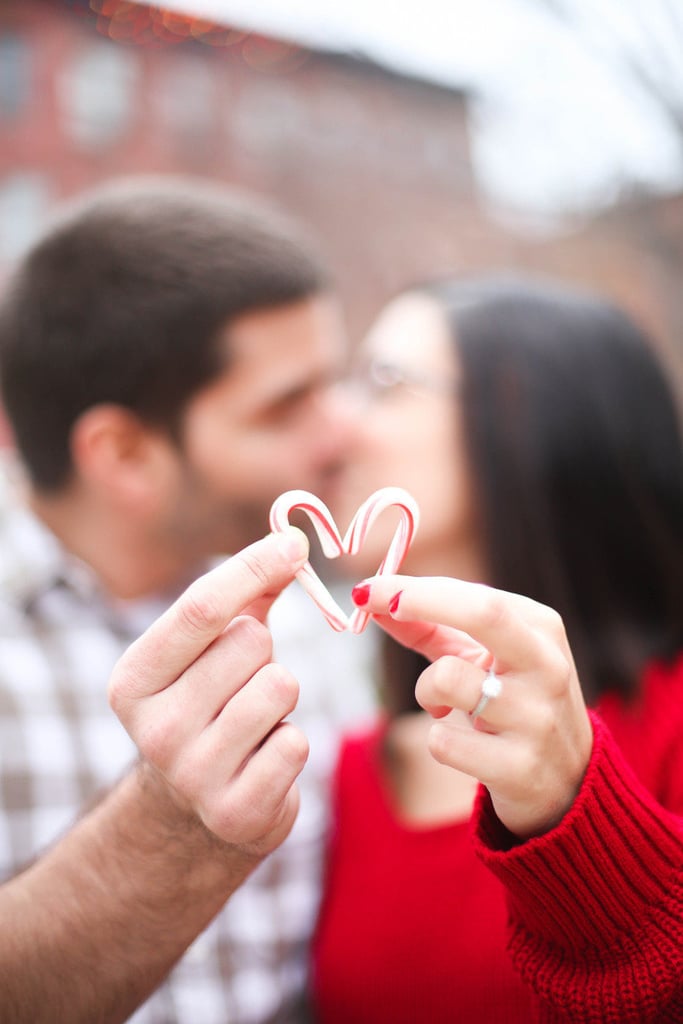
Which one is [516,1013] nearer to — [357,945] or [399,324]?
[357,945]

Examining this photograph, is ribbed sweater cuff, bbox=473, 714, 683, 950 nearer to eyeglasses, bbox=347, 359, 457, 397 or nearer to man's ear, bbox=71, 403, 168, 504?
→ eyeglasses, bbox=347, 359, 457, 397

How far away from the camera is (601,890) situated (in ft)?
3.14

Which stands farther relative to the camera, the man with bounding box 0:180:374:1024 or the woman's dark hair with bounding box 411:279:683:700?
the man with bounding box 0:180:374:1024

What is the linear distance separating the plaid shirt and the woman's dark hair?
76cm

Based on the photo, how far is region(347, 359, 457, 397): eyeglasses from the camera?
6.45 ft

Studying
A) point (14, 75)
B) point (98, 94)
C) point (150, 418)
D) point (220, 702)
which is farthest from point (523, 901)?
point (98, 94)

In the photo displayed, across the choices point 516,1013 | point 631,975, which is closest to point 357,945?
point 516,1013

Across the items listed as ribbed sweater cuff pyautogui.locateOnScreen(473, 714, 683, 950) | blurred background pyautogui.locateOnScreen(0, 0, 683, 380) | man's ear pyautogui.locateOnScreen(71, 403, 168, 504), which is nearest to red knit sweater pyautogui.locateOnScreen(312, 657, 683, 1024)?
ribbed sweater cuff pyautogui.locateOnScreen(473, 714, 683, 950)

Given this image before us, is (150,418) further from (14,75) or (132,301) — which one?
(14,75)

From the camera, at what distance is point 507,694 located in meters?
0.89

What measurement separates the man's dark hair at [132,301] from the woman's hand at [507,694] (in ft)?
4.39

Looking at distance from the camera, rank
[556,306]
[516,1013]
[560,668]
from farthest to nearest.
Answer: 1. [556,306]
2. [516,1013]
3. [560,668]

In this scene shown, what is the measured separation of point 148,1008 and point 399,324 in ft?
5.32

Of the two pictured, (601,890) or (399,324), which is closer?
(601,890)
